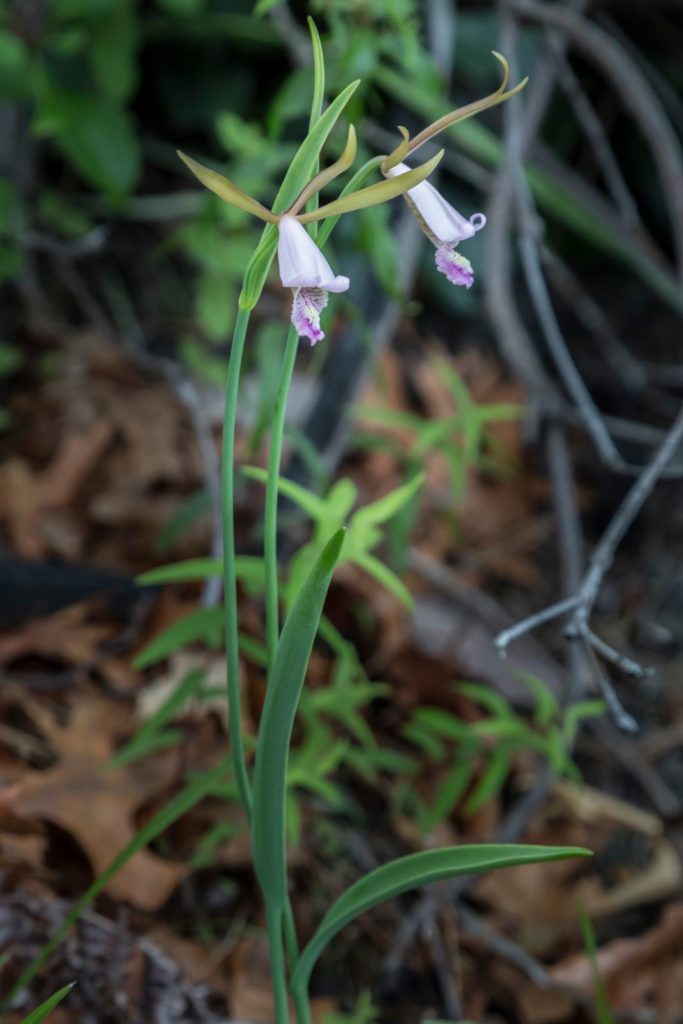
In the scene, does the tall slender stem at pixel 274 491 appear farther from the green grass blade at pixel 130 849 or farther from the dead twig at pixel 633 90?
the dead twig at pixel 633 90

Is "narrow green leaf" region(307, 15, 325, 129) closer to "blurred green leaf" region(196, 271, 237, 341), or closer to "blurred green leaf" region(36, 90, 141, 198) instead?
"blurred green leaf" region(196, 271, 237, 341)

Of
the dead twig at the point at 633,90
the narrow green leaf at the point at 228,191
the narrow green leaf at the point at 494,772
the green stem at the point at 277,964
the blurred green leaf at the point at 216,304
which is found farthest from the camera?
the blurred green leaf at the point at 216,304

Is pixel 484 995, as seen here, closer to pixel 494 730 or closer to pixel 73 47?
pixel 494 730

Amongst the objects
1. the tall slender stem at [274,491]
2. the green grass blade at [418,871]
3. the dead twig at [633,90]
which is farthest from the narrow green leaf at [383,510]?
the dead twig at [633,90]

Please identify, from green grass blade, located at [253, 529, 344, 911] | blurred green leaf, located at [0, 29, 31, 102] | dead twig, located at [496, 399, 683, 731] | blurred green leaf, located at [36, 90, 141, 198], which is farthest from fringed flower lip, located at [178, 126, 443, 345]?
blurred green leaf, located at [36, 90, 141, 198]

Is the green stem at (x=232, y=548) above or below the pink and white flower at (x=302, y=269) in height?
below

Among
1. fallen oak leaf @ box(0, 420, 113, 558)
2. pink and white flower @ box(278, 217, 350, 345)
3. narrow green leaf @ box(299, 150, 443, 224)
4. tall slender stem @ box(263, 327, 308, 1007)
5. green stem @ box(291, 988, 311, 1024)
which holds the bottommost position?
fallen oak leaf @ box(0, 420, 113, 558)

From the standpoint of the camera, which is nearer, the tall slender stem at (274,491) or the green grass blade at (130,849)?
the tall slender stem at (274,491)
